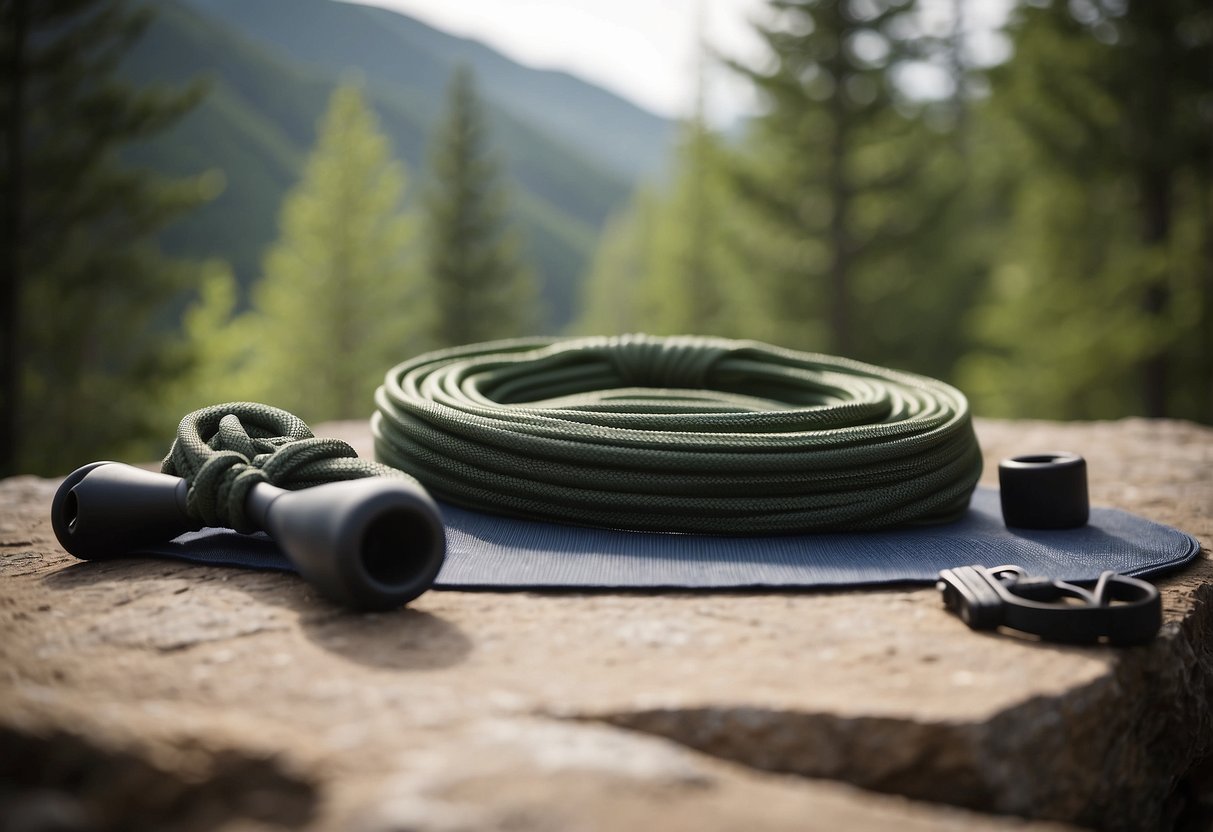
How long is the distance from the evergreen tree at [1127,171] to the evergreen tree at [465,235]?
10734 mm

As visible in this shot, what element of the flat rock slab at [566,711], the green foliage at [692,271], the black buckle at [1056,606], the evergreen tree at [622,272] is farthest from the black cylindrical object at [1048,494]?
the evergreen tree at [622,272]

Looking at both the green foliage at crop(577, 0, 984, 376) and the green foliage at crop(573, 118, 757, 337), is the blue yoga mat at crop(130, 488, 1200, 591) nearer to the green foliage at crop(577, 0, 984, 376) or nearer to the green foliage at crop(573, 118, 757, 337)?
the green foliage at crop(577, 0, 984, 376)

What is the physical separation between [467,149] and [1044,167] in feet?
38.6

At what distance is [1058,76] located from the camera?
8547 millimetres

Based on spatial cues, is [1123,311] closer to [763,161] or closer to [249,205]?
[763,161]

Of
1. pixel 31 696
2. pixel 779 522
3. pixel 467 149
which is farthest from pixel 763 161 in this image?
pixel 31 696

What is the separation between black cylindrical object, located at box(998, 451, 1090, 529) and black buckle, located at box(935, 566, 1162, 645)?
20.2 inches

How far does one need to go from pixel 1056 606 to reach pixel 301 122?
163ft

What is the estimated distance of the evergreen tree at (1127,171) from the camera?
26.7 feet

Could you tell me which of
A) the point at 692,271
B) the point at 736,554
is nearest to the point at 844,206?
the point at 692,271

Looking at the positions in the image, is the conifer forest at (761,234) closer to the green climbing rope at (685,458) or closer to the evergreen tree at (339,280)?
the evergreen tree at (339,280)

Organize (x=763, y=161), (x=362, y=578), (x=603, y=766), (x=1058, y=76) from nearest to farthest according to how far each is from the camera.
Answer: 1. (x=603, y=766)
2. (x=362, y=578)
3. (x=1058, y=76)
4. (x=763, y=161)

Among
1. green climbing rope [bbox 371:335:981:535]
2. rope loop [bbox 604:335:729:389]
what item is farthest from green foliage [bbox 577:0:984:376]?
green climbing rope [bbox 371:335:981:535]

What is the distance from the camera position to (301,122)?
1833 inches
